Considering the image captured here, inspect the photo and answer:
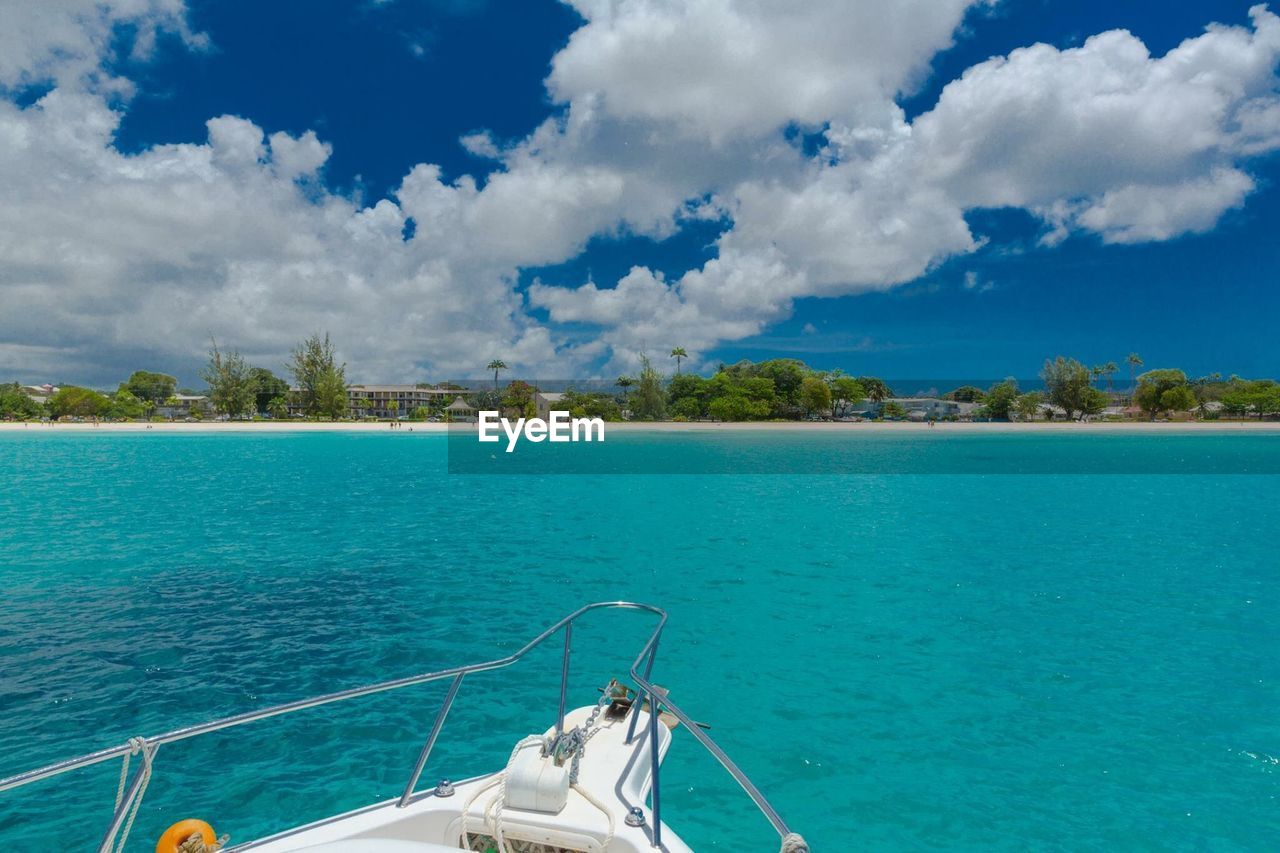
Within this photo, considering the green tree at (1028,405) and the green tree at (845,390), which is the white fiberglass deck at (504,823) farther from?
the green tree at (1028,405)

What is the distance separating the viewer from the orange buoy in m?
4.09

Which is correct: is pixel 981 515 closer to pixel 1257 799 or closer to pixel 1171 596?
pixel 1171 596

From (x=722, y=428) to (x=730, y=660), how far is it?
10593cm

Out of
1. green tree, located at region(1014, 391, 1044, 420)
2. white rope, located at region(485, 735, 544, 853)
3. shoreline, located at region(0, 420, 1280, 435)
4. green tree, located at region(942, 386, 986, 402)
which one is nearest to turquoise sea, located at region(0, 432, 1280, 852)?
white rope, located at region(485, 735, 544, 853)

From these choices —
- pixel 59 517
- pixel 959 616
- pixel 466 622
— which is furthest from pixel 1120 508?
pixel 59 517

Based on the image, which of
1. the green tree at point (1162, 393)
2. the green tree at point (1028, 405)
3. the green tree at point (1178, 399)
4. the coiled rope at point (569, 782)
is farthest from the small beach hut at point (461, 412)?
the coiled rope at point (569, 782)

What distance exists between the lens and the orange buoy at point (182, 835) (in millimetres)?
4086

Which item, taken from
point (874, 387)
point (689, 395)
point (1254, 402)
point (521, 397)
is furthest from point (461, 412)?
point (1254, 402)

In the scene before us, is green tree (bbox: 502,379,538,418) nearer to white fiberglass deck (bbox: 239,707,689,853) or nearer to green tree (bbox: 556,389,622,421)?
green tree (bbox: 556,389,622,421)

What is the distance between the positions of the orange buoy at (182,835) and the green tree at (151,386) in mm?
180456

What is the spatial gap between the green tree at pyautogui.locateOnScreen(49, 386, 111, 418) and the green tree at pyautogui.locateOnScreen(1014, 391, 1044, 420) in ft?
543

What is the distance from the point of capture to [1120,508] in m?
29.5

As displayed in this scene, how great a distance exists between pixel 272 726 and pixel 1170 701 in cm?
1208

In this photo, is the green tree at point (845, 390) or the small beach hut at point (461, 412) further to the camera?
the small beach hut at point (461, 412)
